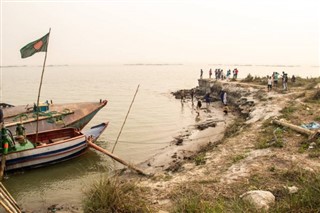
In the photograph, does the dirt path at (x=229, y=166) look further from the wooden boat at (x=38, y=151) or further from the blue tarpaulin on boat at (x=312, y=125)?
the wooden boat at (x=38, y=151)

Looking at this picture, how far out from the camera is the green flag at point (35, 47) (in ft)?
36.2

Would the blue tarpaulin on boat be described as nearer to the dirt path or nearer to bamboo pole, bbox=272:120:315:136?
bamboo pole, bbox=272:120:315:136

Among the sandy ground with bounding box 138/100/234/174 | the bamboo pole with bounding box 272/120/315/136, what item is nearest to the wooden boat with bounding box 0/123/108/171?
the sandy ground with bounding box 138/100/234/174

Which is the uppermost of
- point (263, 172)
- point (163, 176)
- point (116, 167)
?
point (263, 172)

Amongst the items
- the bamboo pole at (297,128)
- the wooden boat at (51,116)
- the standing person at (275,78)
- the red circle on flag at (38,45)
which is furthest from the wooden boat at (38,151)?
the standing person at (275,78)

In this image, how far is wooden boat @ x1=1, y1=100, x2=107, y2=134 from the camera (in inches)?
637

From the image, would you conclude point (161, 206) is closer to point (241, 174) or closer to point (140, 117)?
point (241, 174)

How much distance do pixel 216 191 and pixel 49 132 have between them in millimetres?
10606

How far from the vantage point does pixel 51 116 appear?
1700cm

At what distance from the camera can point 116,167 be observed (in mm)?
13383

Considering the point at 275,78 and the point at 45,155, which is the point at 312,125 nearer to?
the point at 45,155

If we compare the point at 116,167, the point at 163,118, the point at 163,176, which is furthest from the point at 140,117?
the point at 163,176

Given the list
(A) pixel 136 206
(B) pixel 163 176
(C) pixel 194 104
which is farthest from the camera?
(C) pixel 194 104

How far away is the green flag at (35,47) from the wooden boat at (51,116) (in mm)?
6156
